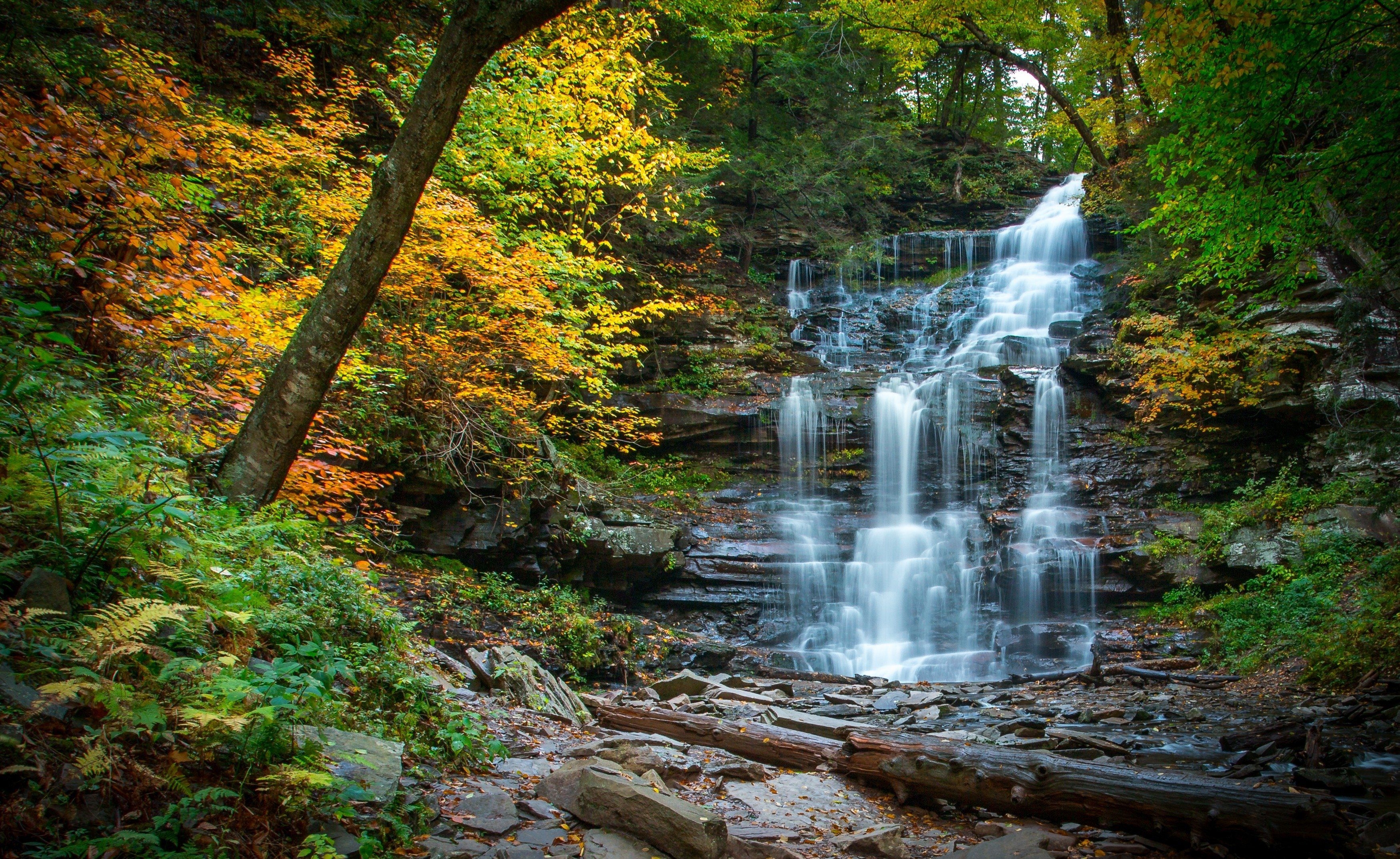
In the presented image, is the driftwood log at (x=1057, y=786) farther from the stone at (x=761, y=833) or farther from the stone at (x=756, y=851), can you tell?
the stone at (x=756, y=851)

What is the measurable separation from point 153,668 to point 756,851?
3.01 metres

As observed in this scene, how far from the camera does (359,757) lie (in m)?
2.88

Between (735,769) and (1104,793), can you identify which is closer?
(1104,793)

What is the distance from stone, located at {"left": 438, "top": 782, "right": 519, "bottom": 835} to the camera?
3240 millimetres

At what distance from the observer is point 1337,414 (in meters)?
11.3

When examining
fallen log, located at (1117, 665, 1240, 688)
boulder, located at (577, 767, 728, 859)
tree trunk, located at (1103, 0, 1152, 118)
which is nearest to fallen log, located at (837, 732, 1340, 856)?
boulder, located at (577, 767, 728, 859)

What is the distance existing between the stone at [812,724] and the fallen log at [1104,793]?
29.4 inches

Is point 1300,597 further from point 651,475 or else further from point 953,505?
point 651,475

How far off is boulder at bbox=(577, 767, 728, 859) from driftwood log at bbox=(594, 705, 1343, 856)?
2.05 m

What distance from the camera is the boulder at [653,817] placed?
136 inches

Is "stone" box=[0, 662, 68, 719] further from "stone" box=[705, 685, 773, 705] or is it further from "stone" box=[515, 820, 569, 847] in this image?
"stone" box=[705, 685, 773, 705]

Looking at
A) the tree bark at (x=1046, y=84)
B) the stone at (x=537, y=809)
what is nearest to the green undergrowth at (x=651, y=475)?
the stone at (x=537, y=809)

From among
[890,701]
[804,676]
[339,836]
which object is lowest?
[804,676]

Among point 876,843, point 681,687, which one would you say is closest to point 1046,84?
point 681,687
